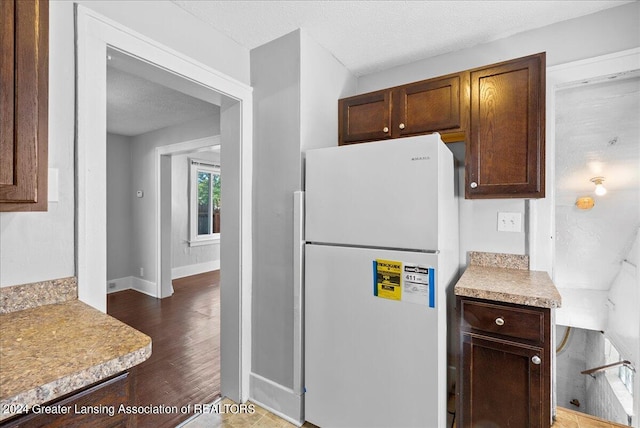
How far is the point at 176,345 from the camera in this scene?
2941 mm

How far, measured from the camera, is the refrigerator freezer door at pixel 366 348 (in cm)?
146

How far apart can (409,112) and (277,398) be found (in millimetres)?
2050

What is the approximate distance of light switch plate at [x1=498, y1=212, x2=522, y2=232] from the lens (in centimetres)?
196

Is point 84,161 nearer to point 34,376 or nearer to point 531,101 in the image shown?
point 34,376

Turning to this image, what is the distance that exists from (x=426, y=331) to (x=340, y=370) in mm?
553

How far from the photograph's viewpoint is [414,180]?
1487mm

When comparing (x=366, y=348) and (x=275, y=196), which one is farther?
(x=275, y=196)

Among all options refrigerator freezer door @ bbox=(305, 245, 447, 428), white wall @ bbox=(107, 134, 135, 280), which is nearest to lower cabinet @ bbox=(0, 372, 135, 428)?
refrigerator freezer door @ bbox=(305, 245, 447, 428)

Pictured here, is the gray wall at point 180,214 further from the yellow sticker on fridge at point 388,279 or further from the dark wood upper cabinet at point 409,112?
the yellow sticker on fridge at point 388,279

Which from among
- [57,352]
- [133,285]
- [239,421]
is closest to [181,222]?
[133,285]

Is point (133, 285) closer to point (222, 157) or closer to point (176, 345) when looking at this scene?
point (176, 345)

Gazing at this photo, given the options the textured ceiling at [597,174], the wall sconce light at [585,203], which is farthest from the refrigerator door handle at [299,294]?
the wall sconce light at [585,203]

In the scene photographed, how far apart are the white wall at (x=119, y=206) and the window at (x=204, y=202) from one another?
1108 millimetres

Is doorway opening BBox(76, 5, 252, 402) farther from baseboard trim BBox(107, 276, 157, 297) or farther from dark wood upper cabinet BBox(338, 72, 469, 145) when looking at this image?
baseboard trim BBox(107, 276, 157, 297)
